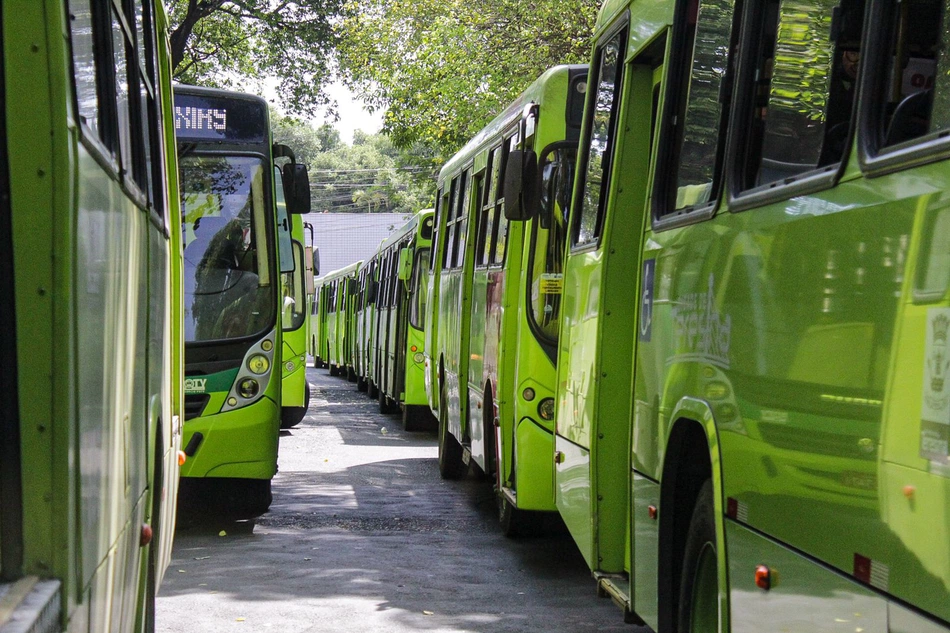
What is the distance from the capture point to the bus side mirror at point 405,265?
65.8 feet

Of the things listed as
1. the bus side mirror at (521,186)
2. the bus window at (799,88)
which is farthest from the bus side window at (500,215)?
the bus window at (799,88)

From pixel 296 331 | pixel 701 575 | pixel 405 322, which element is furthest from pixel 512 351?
pixel 405 322

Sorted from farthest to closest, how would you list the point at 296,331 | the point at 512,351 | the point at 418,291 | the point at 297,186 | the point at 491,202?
1. the point at 418,291
2. the point at 296,331
3. the point at 491,202
4. the point at 297,186
5. the point at 512,351

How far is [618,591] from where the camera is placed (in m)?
5.84

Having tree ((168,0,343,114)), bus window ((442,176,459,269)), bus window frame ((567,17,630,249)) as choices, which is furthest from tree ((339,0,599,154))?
bus window frame ((567,17,630,249))

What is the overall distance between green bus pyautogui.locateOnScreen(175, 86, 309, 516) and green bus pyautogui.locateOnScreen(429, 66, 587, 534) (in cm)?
162

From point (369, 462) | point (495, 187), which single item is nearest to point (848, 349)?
point (495, 187)

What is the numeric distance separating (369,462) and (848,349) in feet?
41.4

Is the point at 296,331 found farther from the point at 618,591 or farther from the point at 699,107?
the point at 699,107

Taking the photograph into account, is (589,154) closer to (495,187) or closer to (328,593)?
(328,593)

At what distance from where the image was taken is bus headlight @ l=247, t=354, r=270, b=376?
10.0 m

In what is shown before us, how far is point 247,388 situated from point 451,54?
11.9 metres

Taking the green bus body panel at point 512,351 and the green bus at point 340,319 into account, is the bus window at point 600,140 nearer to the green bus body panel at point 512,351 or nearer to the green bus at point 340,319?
the green bus body panel at point 512,351

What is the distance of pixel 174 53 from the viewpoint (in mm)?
20609
